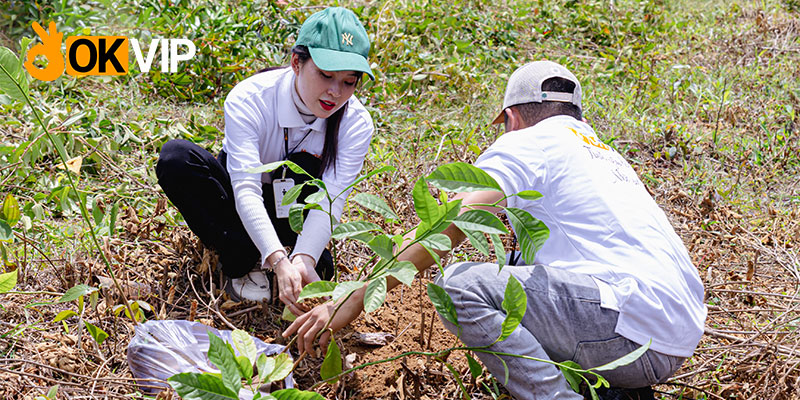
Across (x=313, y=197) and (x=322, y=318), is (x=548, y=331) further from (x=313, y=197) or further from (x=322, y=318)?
(x=313, y=197)

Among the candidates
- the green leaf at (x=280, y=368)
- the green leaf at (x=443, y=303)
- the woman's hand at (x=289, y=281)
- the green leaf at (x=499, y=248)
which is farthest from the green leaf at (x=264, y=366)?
the woman's hand at (x=289, y=281)

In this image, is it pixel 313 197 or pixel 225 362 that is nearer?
pixel 225 362

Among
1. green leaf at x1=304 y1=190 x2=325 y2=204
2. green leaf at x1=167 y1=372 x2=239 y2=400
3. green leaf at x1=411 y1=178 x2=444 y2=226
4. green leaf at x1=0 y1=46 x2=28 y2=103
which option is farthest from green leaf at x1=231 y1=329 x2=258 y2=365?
green leaf at x1=0 y1=46 x2=28 y2=103

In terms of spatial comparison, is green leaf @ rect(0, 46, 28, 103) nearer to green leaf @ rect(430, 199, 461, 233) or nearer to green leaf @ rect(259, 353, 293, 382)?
green leaf @ rect(259, 353, 293, 382)

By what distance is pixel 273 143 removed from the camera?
2033 mm

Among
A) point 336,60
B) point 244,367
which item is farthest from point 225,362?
point 336,60

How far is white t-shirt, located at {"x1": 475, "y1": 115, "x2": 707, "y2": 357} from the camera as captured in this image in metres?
1.48

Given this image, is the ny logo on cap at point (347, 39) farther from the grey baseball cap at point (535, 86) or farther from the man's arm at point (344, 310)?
the man's arm at point (344, 310)

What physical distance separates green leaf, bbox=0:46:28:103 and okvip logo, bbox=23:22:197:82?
2305mm

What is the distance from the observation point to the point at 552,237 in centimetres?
161

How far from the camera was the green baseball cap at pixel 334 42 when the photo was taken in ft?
5.91

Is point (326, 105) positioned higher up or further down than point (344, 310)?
higher up

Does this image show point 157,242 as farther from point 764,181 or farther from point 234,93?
point 764,181

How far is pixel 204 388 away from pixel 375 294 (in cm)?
31
